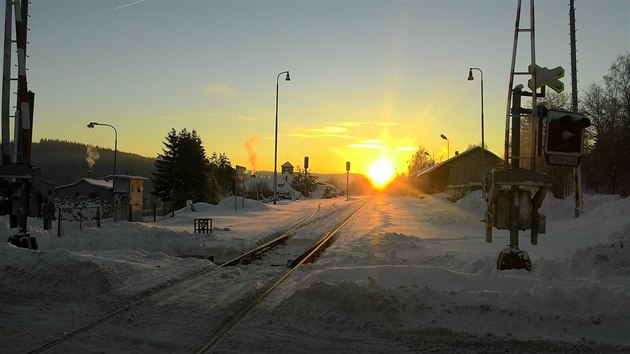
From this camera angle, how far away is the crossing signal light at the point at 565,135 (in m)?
8.11

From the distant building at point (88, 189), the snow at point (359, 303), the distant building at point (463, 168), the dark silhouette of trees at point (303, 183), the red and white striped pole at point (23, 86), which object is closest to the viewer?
the snow at point (359, 303)

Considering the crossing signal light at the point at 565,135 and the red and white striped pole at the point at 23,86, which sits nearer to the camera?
the crossing signal light at the point at 565,135

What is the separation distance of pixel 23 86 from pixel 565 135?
11407 mm

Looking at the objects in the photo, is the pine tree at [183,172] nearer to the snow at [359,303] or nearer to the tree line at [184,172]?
the tree line at [184,172]

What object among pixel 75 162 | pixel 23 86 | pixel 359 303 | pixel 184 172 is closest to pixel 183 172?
pixel 184 172

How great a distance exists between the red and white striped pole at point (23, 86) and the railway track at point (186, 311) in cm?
517

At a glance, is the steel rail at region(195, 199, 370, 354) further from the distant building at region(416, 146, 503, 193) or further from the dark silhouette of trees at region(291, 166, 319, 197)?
the dark silhouette of trees at region(291, 166, 319, 197)

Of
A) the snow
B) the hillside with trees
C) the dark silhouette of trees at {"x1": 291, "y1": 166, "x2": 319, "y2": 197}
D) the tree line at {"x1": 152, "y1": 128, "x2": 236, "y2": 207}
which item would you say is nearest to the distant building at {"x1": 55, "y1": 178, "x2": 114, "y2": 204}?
the tree line at {"x1": 152, "y1": 128, "x2": 236, "y2": 207}

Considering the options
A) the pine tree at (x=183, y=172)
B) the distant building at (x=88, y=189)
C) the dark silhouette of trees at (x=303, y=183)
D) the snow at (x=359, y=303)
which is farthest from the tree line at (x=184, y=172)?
the snow at (x=359, y=303)

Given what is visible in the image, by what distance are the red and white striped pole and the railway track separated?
5.17 meters

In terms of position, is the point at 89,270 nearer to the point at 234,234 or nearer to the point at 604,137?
the point at 234,234

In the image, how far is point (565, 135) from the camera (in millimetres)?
8172

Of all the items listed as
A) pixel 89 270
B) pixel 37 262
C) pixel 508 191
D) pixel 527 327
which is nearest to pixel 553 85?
pixel 508 191

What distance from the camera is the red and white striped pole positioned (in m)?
12.3
